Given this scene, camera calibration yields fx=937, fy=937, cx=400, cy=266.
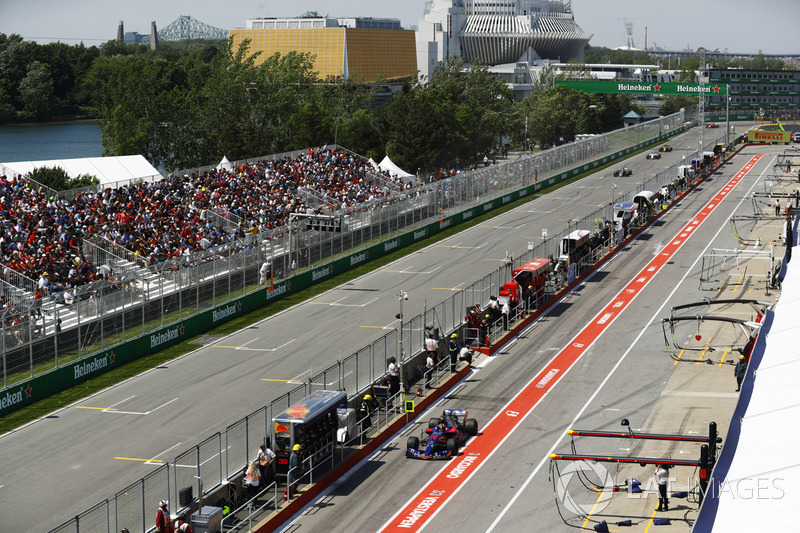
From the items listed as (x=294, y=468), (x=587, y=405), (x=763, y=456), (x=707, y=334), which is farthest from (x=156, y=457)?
(x=707, y=334)

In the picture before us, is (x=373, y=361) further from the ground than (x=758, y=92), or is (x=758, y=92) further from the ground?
(x=758, y=92)

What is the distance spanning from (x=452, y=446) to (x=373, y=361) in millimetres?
5819

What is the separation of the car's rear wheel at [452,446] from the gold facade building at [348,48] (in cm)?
12764

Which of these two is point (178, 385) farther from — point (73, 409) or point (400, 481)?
point (400, 481)

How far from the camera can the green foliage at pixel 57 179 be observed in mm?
64312

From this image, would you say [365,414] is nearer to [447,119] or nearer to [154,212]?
[154,212]

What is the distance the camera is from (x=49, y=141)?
143000 mm

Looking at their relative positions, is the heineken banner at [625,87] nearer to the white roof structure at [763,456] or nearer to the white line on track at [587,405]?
the white line on track at [587,405]

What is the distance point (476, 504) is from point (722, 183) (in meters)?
80.3

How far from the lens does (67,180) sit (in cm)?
6631

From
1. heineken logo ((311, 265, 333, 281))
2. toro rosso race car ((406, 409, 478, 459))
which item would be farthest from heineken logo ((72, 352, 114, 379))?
heineken logo ((311, 265, 333, 281))

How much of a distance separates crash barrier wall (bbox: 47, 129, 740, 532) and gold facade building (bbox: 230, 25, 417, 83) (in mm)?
103185

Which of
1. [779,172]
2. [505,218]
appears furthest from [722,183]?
[505,218]

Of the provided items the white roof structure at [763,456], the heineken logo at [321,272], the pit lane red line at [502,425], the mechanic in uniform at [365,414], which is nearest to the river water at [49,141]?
the heineken logo at [321,272]
